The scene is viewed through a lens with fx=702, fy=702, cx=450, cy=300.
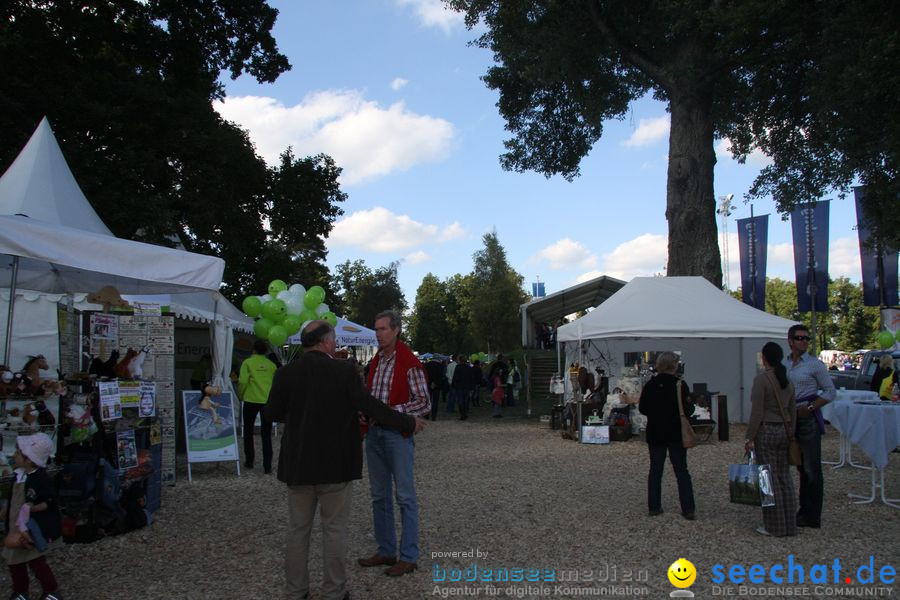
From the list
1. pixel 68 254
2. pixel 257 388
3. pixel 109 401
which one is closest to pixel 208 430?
pixel 257 388

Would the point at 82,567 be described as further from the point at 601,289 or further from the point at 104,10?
the point at 601,289

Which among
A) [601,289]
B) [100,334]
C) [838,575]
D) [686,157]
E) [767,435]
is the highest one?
[686,157]

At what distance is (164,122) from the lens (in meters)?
16.7

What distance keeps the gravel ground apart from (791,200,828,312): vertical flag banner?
17602 millimetres

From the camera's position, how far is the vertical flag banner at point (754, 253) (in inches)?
1033

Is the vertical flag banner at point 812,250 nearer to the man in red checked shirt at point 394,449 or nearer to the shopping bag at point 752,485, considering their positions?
the shopping bag at point 752,485

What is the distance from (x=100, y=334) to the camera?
6.26 m

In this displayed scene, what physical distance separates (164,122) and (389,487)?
14.6 metres

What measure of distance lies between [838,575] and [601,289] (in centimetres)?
1781

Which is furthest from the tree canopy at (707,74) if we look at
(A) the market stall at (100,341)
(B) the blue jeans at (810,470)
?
(A) the market stall at (100,341)

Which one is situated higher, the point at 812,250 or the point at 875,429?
the point at 812,250

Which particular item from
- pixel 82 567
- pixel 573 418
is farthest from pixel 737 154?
pixel 82 567

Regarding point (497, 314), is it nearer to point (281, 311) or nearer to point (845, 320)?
point (845, 320)

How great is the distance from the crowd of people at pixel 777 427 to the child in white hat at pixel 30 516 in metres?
4.68
